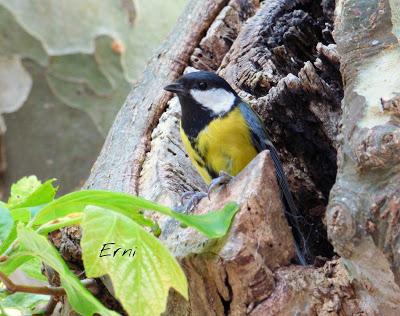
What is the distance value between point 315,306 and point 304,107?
15.9 inches

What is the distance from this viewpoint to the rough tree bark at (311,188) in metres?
0.79

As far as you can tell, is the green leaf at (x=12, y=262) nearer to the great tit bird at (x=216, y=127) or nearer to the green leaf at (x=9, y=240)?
the green leaf at (x=9, y=240)

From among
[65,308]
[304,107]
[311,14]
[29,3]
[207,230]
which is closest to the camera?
[207,230]

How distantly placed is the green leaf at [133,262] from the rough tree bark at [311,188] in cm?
10

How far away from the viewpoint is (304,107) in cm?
119

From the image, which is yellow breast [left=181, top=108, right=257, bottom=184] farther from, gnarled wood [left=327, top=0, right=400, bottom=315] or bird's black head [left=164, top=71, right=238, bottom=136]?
gnarled wood [left=327, top=0, right=400, bottom=315]

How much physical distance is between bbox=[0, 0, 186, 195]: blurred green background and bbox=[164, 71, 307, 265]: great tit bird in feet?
3.07

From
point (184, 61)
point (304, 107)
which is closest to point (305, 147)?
point (304, 107)

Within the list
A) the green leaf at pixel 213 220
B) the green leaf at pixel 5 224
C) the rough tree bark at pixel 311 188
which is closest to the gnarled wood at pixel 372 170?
the rough tree bark at pixel 311 188

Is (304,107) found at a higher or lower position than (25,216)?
lower

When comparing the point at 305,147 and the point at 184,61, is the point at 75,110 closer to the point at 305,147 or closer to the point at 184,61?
the point at 184,61

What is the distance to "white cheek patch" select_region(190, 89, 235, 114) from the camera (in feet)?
4.23

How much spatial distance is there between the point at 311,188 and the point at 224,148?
6.2 inches

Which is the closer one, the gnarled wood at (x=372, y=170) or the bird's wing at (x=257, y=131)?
the gnarled wood at (x=372, y=170)
